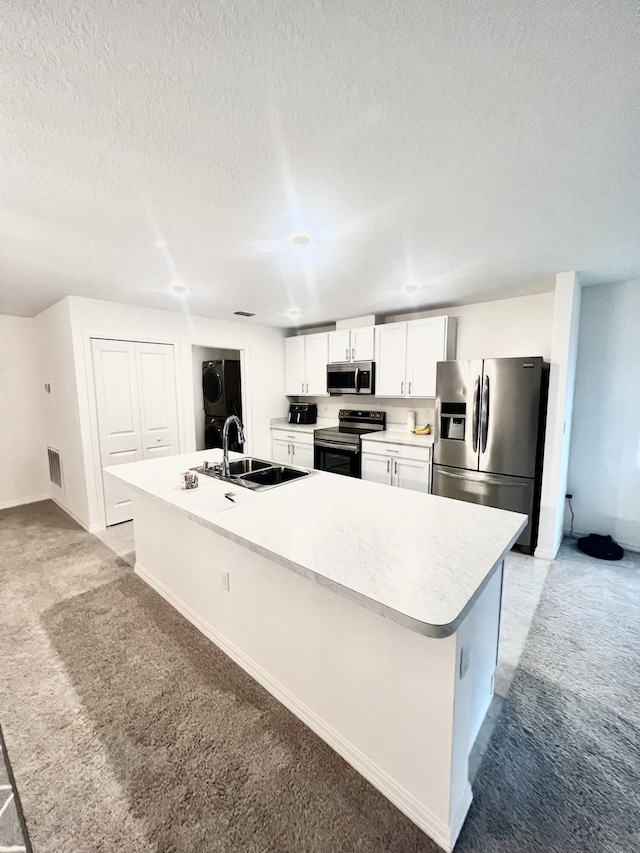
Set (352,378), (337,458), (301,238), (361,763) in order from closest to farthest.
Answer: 1. (361,763)
2. (301,238)
3. (337,458)
4. (352,378)

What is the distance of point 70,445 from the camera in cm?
387

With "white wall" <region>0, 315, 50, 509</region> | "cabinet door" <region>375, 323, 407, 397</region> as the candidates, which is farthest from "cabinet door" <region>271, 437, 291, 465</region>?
"white wall" <region>0, 315, 50, 509</region>

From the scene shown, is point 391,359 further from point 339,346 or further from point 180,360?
point 180,360

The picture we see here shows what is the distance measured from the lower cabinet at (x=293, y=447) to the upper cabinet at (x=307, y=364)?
2.11ft

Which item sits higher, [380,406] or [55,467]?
[380,406]

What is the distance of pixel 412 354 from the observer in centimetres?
400

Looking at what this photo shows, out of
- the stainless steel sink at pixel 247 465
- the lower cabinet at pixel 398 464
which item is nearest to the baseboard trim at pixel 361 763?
the stainless steel sink at pixel 247 465

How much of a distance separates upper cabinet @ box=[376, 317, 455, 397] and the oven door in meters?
0.80

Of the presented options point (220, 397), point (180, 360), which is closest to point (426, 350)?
point (180, 360)

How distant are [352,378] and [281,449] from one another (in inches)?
61.7

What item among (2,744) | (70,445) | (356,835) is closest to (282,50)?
(356,835)

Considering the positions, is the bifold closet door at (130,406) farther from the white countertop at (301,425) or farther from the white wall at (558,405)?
the white wall at (558,405)

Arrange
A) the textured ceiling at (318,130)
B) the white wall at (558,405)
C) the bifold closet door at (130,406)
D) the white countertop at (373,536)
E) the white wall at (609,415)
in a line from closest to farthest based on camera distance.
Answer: the textured ceiling at (318,130)
the white countertop at (373,536)
the white wall at (558,405)
the white wall at (609,415)
the bifold closet door at (130,406)

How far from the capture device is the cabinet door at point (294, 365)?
5137 mm
